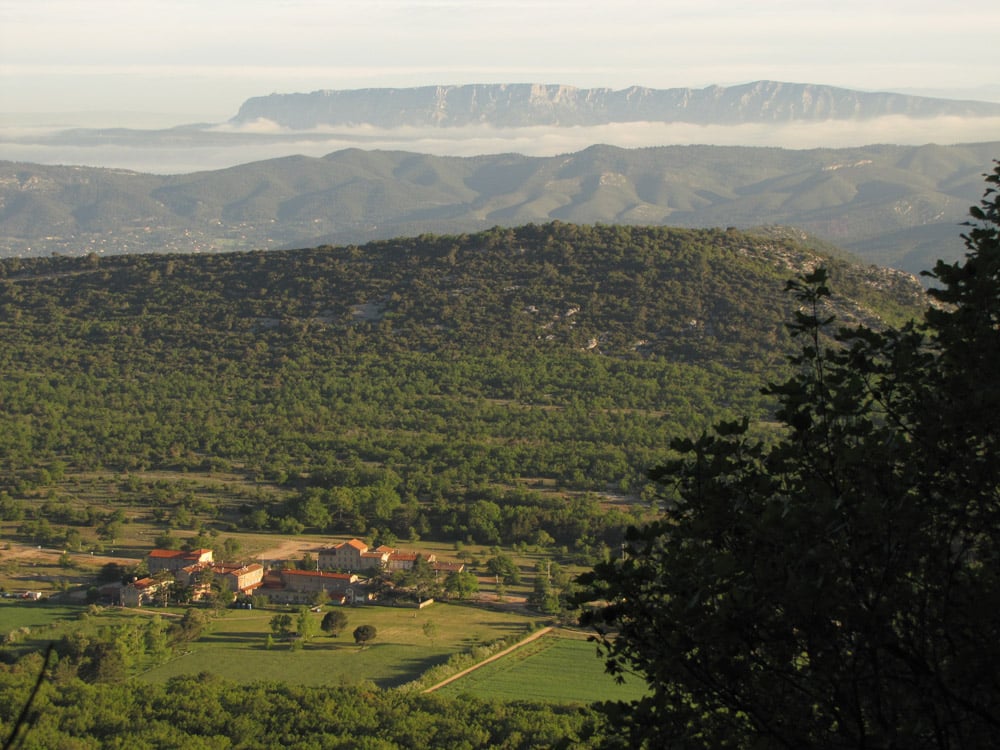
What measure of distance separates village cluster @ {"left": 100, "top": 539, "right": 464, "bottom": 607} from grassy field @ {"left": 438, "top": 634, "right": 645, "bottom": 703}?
7566 millimetres

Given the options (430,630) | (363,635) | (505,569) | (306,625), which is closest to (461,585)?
(505,569)

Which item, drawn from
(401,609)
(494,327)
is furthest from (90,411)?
(401,609)

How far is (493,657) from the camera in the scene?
2977cm

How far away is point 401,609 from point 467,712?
439 inches

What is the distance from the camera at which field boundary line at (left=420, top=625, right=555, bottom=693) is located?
2748 cm

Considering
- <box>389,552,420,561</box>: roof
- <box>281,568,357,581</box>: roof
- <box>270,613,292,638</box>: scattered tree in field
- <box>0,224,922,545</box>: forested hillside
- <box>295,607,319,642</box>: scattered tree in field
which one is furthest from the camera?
<box>0,224,922,545</box>: forested hillside

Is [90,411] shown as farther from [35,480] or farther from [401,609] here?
[401,609]

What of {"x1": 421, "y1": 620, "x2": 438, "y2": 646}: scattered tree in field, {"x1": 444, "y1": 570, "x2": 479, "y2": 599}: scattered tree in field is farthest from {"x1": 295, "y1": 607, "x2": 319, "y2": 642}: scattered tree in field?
{"x1": 444, "y1": 570, "x2": 479, "y2": 599}: scattered tree in field

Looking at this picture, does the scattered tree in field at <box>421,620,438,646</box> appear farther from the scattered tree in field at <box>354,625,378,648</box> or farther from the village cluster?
the village cluster

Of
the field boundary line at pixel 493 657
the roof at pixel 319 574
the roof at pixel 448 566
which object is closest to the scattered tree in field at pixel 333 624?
the roof at pixel 319 574

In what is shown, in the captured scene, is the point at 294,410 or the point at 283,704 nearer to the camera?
the point at 283,704

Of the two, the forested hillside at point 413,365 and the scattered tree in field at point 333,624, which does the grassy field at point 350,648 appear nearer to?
the scattered tree in field at point 333,624

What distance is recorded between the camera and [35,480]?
50.9 m

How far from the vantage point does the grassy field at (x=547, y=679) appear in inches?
1049
